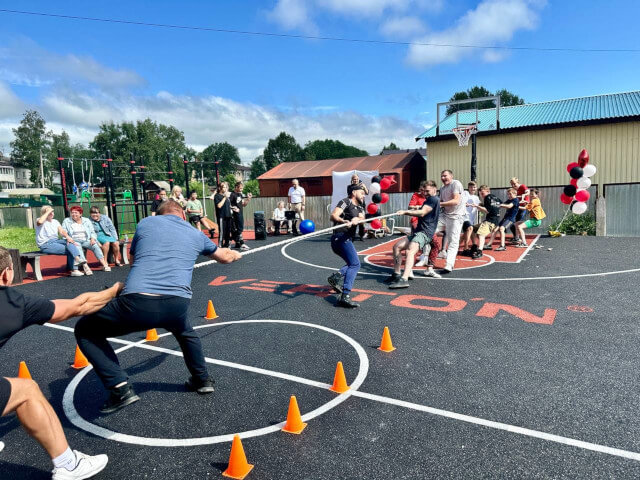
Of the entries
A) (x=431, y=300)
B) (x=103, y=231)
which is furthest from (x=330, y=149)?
(x=431, y=300)

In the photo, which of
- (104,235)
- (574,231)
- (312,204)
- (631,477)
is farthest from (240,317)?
(312,204)

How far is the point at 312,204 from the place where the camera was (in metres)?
23.0

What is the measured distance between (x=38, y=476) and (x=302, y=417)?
2.06 metres

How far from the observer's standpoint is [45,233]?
36.7 ft

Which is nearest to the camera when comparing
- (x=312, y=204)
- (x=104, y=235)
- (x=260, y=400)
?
(x=260, y=400)

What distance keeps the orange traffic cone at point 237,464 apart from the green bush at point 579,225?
55.5ft

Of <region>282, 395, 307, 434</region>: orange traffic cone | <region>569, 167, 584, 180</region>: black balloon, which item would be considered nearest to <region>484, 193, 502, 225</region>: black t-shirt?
<region>569, 167, 584, 180</region>: black balloon

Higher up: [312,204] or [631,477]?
[312,204]

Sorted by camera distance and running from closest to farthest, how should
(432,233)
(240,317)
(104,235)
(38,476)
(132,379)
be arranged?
1. (38,476)
2. (132,379)
3. (240,317)
4. (432,233)
5. (104,235)

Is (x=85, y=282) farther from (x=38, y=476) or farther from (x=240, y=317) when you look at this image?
(x=38, y=476)

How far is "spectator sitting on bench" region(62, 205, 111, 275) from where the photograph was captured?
11344 millimetres

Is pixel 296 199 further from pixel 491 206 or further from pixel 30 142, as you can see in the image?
pixel 30 142

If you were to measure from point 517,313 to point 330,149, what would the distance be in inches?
4727

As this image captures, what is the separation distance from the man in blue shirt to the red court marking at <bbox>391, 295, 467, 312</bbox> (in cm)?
418
